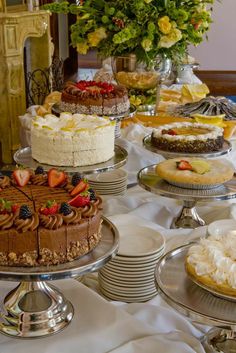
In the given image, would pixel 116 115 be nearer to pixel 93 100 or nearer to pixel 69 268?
pixel 93 100

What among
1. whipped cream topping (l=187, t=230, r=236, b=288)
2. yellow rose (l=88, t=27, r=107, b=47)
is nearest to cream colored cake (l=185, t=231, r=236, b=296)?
whipped cream topping (l=187, t=230, r=236, b=288)

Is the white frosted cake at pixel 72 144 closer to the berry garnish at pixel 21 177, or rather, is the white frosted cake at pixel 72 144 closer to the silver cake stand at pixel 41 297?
the berry garnish at pixel 21 177

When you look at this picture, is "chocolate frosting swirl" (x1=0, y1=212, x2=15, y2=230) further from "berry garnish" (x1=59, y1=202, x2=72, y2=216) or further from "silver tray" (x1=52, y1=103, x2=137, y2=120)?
"silver tray" (x1=52, y1=103, x2=137, y2=120)

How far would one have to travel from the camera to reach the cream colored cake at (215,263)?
1.21m

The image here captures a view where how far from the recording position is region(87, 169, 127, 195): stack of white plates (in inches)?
89.8

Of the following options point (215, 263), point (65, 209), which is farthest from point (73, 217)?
point (215, 263)

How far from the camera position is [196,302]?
3.96 feet

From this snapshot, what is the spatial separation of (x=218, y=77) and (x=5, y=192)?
274 inches

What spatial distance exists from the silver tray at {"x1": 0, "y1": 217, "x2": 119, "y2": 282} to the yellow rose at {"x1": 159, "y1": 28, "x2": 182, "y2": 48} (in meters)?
1.68

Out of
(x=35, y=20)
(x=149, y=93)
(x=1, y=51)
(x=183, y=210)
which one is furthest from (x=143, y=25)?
(x=35, y=20)

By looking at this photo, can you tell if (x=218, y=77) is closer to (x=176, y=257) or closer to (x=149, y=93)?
(x=149, y=93)

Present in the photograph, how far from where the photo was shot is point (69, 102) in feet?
8.32

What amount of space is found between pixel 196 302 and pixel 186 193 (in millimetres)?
723

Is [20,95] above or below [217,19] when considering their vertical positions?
below
